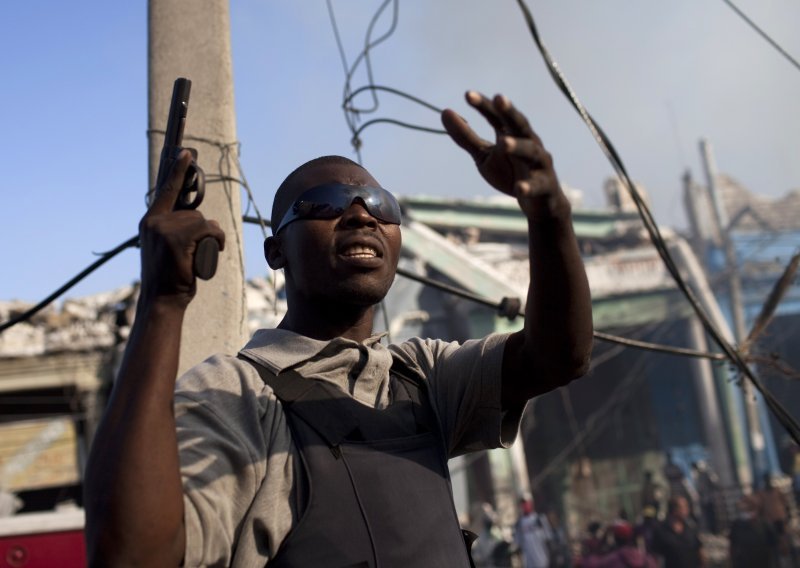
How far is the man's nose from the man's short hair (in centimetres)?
17

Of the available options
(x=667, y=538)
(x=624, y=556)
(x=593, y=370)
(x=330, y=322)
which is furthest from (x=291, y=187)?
(x=593, y=370)

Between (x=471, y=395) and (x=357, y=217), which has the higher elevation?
(x=357, y=217)

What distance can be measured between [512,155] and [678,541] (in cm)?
1067

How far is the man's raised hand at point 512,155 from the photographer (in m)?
1.64

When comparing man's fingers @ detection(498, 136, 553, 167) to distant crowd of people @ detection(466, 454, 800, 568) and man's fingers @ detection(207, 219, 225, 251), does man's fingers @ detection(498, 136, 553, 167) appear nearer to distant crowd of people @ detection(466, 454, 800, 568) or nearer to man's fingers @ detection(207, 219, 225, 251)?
man's fingers @ detection(207, 219, 225, 251)

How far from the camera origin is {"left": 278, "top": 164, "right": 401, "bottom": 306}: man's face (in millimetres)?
1984

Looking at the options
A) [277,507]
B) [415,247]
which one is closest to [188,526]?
[277,507]

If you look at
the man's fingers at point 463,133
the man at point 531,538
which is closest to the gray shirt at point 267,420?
the man's fingers at point 463,133

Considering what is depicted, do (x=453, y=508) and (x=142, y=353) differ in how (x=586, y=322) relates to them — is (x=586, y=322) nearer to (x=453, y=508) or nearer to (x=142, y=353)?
(x=453, y=508)

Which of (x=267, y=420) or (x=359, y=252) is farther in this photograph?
(x=359, y=252)

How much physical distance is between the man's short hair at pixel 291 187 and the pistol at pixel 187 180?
0.36 metres

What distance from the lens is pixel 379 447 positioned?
181 centimetres

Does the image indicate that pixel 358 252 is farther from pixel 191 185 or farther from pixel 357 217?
pixel 191 185

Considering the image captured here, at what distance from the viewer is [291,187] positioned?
2.17 meters
